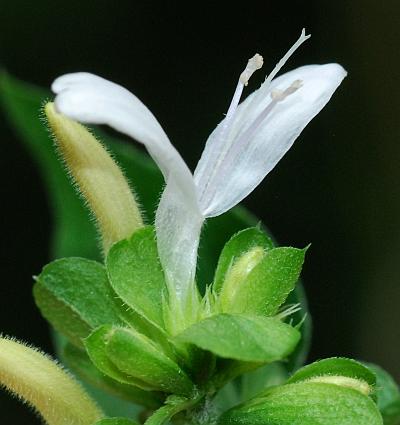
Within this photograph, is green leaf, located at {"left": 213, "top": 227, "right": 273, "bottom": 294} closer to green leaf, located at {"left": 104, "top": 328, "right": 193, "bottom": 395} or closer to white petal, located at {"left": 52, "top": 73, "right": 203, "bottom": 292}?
white petal, located at {"left": 52, "top": 73, "right": 203, "bottom": 292}

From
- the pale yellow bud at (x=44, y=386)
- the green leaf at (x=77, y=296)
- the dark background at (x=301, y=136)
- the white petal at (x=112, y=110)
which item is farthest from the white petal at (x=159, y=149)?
the dark background at (x=301, y=136)

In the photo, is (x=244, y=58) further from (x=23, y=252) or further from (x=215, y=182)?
(x=215, y=182)

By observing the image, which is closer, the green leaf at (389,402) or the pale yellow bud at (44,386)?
the pale yellow bud at (44,386)

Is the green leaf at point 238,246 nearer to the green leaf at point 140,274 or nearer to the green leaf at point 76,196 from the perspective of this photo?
the green leaf at point 140,274

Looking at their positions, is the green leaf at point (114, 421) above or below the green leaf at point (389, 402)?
above

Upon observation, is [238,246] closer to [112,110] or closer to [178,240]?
[178,240]

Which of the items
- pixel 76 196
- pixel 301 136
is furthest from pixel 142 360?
pixel 301 136
